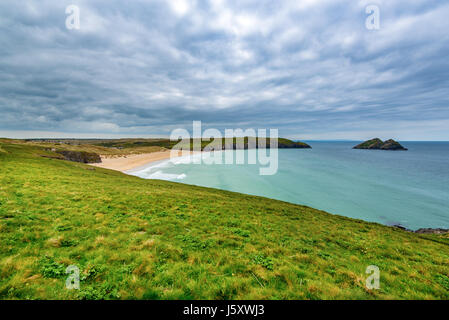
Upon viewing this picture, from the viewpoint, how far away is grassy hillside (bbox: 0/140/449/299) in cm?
551

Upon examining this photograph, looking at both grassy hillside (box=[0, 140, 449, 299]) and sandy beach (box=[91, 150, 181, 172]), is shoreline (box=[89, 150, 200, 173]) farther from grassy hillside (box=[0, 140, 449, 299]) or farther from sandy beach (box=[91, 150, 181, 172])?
grassy hillside (box=[0, 140, 449, 299])

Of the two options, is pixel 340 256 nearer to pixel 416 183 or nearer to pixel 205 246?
pixel 205 246

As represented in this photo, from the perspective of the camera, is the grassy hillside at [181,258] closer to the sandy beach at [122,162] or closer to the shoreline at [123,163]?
the shoreline at [123,163]

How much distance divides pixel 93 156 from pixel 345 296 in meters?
106

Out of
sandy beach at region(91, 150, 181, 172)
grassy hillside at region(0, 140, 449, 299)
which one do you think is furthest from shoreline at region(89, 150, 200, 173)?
grassy hillside at region(0, 140, 449, 299)

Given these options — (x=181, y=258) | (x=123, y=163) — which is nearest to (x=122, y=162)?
(x=123, y=163)

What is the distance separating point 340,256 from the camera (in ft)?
31.7

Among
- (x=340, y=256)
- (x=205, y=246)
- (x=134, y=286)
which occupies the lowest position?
(x=340, y=256)

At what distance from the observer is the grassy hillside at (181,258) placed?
551 cm

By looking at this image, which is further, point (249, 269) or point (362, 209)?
point (362, 209)
